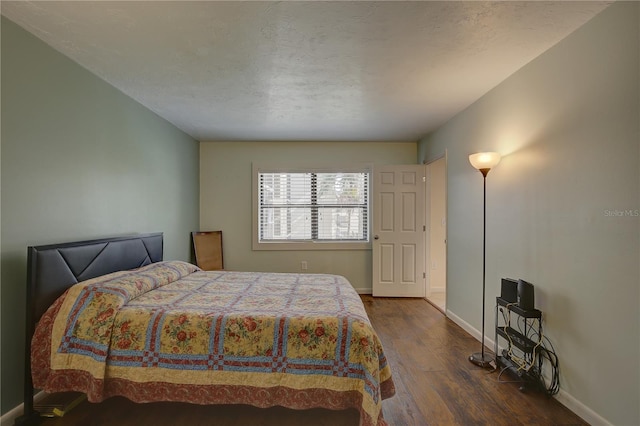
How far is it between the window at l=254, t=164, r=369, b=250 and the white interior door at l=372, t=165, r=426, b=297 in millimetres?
303

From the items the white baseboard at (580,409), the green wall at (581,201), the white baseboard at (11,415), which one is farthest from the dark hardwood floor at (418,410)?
the green wall at (581,201)

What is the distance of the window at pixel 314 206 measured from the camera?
4602 millimetres

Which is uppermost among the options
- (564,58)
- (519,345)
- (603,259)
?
(564,58)

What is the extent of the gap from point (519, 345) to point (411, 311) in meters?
1.67

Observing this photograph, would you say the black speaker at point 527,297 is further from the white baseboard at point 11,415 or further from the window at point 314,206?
the white baseboard at point 11,415

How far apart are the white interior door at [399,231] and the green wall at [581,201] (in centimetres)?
168

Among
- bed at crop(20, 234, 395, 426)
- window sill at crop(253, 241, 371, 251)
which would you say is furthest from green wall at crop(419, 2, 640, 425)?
window sill at crop(253, 241, 371, 251)

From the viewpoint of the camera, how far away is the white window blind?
4.61 m

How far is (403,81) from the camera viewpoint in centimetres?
247

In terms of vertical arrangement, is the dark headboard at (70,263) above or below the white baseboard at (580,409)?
above

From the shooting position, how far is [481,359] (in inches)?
97.5

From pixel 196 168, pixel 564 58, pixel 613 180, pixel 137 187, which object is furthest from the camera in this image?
pixel 196 168

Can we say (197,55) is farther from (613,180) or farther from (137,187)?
(613,180)

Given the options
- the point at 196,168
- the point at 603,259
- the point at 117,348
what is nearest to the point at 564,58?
the point at 603,259
